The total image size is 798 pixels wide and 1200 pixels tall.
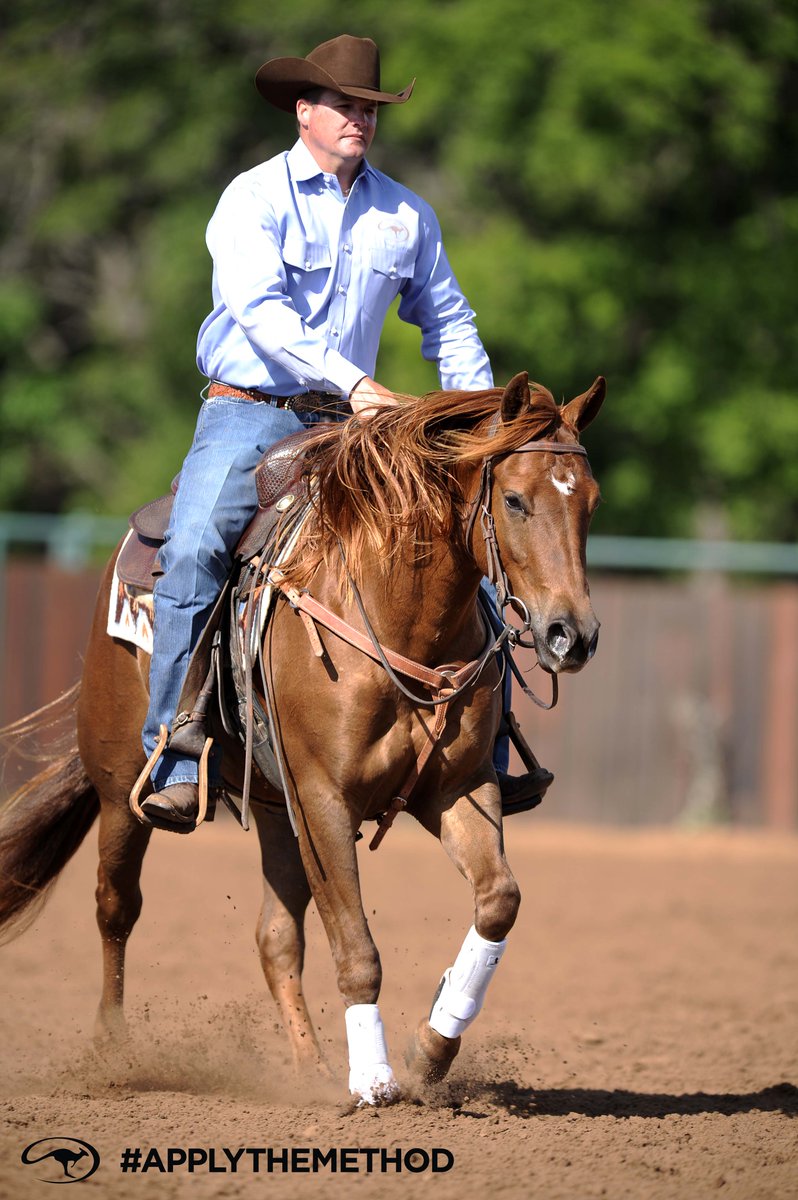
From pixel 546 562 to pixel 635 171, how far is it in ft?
46.2

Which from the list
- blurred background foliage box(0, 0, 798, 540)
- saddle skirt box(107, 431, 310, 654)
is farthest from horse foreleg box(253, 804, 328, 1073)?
blurred background foliage box(0, 0, 798, 540)

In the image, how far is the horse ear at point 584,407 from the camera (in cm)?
440

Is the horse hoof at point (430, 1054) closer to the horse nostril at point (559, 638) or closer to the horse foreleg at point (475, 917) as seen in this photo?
the horse foreleg at point (475, 917)

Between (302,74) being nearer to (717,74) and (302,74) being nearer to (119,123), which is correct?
(717,74)

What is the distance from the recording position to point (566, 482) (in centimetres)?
414

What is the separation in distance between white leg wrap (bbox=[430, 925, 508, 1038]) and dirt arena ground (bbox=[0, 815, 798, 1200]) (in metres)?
0.25

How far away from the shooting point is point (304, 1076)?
17.4ft

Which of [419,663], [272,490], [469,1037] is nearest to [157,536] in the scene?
[272,490]

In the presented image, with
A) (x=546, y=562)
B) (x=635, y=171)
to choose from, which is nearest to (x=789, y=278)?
(x=635, y=171)

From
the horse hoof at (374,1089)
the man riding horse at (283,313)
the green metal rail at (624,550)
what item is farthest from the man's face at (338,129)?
the green metal rail at (624,550)

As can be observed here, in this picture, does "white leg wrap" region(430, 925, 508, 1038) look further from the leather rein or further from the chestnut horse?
the leather rein

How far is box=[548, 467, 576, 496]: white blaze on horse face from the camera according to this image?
13.5 ft

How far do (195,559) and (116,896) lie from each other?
1711 millimetres

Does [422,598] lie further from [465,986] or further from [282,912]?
[282,912]
